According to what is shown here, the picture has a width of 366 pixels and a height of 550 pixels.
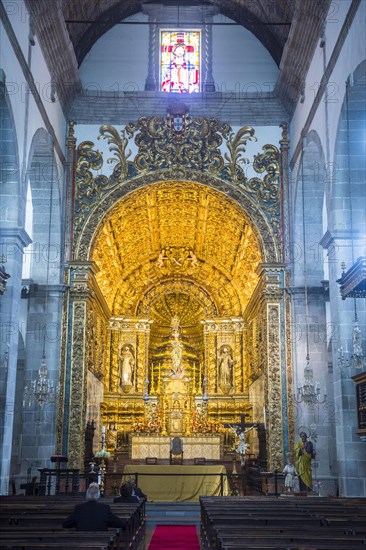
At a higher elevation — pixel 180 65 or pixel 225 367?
pixel 180 65

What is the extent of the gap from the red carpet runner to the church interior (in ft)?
11.8

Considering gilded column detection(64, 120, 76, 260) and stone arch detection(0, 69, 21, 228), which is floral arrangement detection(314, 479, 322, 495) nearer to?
gilded column detection(64, 120, 76, 260)

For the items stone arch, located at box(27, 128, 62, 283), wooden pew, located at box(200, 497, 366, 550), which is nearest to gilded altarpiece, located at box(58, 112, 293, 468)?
stone arch, located at box(27, 128, 62, 283)

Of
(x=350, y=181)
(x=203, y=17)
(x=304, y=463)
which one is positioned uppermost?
(x=203, y=17)

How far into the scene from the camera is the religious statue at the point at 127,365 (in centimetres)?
2802

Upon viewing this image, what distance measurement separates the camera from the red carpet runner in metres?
12.2

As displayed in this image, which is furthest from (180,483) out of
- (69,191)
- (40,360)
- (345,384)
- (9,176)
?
(9,176)

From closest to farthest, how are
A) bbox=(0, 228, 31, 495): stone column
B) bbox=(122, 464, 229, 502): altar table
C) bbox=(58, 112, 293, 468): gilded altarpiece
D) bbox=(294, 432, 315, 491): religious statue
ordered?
bbox=(0, 228, 31, 495): stone column → bbox=(294, 432, 315, 491): religious statue → bbox=(122, 464, 229, 502): altar table → bbox=(58, 112, 293, 468): gilded altarpiece

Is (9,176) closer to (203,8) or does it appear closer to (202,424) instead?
(203,8)

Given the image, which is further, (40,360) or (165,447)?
(165,447)

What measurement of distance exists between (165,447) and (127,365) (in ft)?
17.7

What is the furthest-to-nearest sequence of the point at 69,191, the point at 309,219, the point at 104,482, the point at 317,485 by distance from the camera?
the point at 69,191 → the point at 309,219 → the point at 104,482 → the point at 317,485

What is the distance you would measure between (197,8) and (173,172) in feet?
17.0

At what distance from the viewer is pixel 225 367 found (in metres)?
28.0
